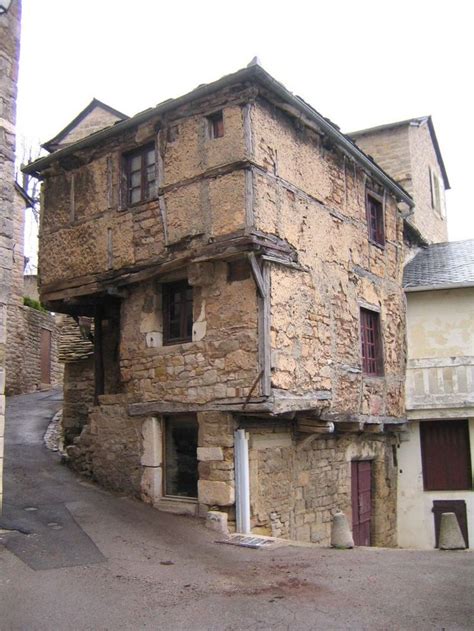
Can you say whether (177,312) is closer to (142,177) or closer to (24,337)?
(142,177)

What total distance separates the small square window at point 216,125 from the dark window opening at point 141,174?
114cm

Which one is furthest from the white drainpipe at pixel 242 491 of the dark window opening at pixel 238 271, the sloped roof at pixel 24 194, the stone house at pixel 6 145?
the sloped roof at pixel 24 194

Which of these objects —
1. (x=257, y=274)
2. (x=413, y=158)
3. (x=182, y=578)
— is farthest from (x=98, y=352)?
(x=413, y=158)

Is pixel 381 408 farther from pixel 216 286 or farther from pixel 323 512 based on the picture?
pixel 216 286

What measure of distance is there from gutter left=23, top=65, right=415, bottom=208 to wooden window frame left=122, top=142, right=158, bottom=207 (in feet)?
1.22

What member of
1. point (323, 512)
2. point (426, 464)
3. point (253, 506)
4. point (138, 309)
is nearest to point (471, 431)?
point (426, 464)

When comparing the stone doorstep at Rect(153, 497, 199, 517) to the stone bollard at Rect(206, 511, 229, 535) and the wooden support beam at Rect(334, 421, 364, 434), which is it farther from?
the wooden support beam at Rect(334, 421, 364, 434)

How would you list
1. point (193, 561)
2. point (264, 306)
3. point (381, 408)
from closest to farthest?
1. point (193, 561)
2. point (264, 306)
3. point (381, 408)

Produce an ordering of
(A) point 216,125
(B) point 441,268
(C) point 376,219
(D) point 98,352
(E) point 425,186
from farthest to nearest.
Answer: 1. (E) point 425,186
2. (B) point 441,268
3. (C) point 376,219
4. (D) point 98,352
5. (A) point 216,125

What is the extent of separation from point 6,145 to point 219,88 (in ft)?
9.58

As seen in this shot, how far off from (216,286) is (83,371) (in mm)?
4938

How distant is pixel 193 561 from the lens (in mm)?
6844

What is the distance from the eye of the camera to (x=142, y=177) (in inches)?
374

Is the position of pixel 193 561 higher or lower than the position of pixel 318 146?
lower
